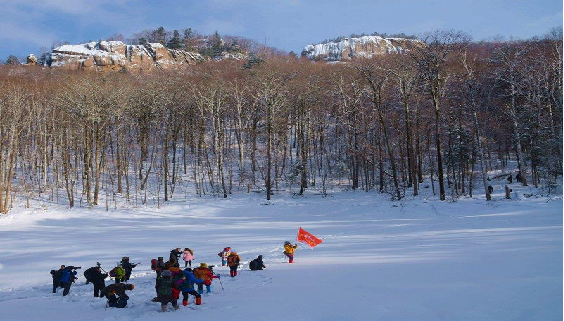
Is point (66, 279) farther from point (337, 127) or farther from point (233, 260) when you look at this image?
point (337, 127)

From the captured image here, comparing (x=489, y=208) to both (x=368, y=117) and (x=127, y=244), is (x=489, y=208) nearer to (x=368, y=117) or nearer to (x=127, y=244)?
(x=368, y=117)

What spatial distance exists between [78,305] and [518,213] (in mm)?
19939

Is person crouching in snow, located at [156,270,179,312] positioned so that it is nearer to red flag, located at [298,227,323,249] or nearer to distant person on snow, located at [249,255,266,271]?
distant person on snow, located at [249,255,266,271]

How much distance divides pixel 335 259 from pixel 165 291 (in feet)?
20.1

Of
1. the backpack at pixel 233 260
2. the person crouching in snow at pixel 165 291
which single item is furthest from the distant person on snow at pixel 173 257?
the person crouching in snow at pixel 165 291

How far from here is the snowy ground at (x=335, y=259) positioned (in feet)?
25.2

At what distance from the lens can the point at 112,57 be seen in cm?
8625

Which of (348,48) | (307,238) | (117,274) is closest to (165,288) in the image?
(117,274)

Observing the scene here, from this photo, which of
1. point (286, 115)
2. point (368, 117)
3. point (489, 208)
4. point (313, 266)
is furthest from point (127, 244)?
point (286, 115)

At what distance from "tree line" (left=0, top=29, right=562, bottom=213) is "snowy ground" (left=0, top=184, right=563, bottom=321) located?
14.8 ft

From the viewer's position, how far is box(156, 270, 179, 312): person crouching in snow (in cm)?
863

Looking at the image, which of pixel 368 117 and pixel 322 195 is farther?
pixel 368 117

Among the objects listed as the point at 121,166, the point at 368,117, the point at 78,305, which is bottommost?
the point at 78,305

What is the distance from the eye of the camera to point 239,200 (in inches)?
1281
